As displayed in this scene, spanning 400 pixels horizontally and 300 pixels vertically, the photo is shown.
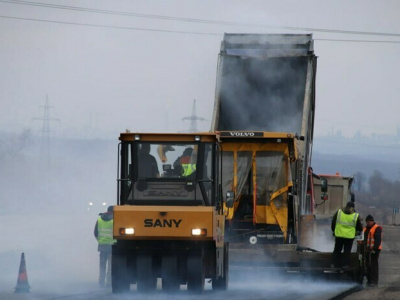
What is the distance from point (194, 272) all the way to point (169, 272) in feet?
1.19

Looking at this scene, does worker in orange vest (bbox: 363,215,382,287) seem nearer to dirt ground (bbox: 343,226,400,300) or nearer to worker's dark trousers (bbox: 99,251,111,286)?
dirt ground (bbox: 343,226,400,300)

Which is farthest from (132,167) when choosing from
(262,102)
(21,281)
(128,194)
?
(262,102)

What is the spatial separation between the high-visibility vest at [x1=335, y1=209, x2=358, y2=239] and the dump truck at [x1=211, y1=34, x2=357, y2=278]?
2.28ft

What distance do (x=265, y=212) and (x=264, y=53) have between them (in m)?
5.11

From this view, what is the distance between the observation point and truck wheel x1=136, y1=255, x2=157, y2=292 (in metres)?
14.6

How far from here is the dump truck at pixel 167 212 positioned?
14430mm

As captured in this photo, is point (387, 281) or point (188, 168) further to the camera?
point (387, 281)

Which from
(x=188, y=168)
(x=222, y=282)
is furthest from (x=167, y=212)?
(x=222, y=282)

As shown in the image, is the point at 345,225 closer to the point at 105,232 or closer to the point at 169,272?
the point at 105,232

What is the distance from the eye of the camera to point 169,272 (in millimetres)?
14539

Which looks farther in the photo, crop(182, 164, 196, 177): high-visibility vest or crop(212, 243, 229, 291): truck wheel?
crop(212, 243, 229, 291): truck wheel

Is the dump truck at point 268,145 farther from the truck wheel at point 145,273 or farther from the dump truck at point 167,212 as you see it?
the truck wheel at point 145,273

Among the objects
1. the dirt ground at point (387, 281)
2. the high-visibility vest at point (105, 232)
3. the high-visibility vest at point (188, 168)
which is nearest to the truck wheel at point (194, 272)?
the high-visibility vest at point (188, 168)

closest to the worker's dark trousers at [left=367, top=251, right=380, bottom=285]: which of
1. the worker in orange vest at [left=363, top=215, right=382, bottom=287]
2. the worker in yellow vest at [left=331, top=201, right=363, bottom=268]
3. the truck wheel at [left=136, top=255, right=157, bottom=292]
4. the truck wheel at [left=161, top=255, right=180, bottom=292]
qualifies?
the worker in orange vest at [left=363, top=215, right=382, bottom=287]
